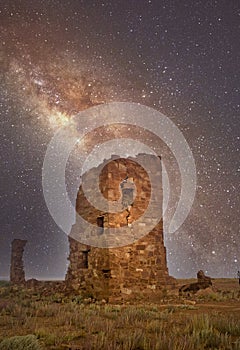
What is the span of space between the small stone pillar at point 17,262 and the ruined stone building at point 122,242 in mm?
10998

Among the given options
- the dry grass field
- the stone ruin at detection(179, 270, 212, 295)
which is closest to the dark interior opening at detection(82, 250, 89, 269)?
the dry grass field

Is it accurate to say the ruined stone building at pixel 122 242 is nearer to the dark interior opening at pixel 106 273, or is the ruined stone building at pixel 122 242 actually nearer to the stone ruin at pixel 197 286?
the dark interior opening at pixel 106 273

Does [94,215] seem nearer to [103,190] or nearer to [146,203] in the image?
[103,190]

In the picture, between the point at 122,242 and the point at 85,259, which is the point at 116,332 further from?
the point at 85,259

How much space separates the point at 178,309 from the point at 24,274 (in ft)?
53.7

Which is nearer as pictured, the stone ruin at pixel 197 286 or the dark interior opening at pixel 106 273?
the dark interior opening at pixel 106 273

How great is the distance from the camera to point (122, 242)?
11.9m

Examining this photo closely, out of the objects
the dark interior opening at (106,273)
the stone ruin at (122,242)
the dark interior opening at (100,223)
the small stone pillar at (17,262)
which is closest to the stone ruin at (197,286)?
the stone ruin at (122,242)

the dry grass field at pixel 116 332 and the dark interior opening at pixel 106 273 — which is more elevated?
the dark interior opening at pixel 106 273

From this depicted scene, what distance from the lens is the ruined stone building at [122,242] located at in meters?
11.6

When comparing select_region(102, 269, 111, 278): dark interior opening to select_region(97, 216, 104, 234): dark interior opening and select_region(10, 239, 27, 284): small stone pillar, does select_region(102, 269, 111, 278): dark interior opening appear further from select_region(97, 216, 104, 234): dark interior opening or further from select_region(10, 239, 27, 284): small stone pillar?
select_region(10, 239, 27, 284): small stone pillar

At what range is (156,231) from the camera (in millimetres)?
12852

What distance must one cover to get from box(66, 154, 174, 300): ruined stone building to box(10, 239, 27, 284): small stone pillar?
36.1 ft

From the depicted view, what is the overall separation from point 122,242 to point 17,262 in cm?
1406
